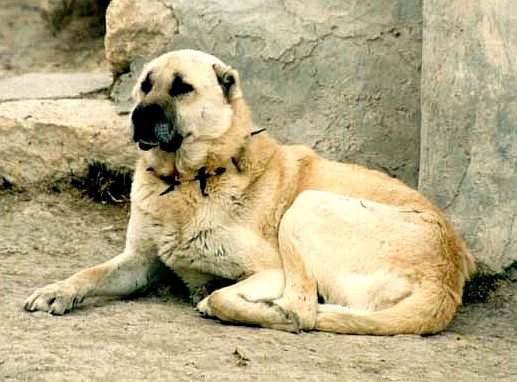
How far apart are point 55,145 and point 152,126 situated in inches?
73.4

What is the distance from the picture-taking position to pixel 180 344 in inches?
207

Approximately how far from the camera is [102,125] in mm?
7680

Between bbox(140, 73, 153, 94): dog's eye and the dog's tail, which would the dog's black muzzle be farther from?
the dog's tail

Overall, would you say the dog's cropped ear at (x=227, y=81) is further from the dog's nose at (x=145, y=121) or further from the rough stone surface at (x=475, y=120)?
the rough stone surface at (x=475, y=120)

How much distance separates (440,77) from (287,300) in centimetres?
179

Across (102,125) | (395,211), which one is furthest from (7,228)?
(395,211)

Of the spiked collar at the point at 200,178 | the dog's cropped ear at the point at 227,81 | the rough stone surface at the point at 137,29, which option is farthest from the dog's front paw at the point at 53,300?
the rough stone surface at the point at 137,29

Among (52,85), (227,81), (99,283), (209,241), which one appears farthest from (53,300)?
(52,85)

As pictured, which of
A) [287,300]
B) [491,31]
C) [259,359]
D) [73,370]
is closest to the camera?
[73,370]

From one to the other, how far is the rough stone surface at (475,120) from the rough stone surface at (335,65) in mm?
778

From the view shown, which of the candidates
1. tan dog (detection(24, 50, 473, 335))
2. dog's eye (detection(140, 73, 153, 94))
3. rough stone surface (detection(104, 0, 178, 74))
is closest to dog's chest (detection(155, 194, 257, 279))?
tan dog (detection(24, 50, 473, 335))

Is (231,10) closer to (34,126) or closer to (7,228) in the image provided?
(34,126)

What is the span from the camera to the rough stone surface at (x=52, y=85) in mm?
8211

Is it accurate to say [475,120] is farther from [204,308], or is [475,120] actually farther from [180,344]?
[180,344]
